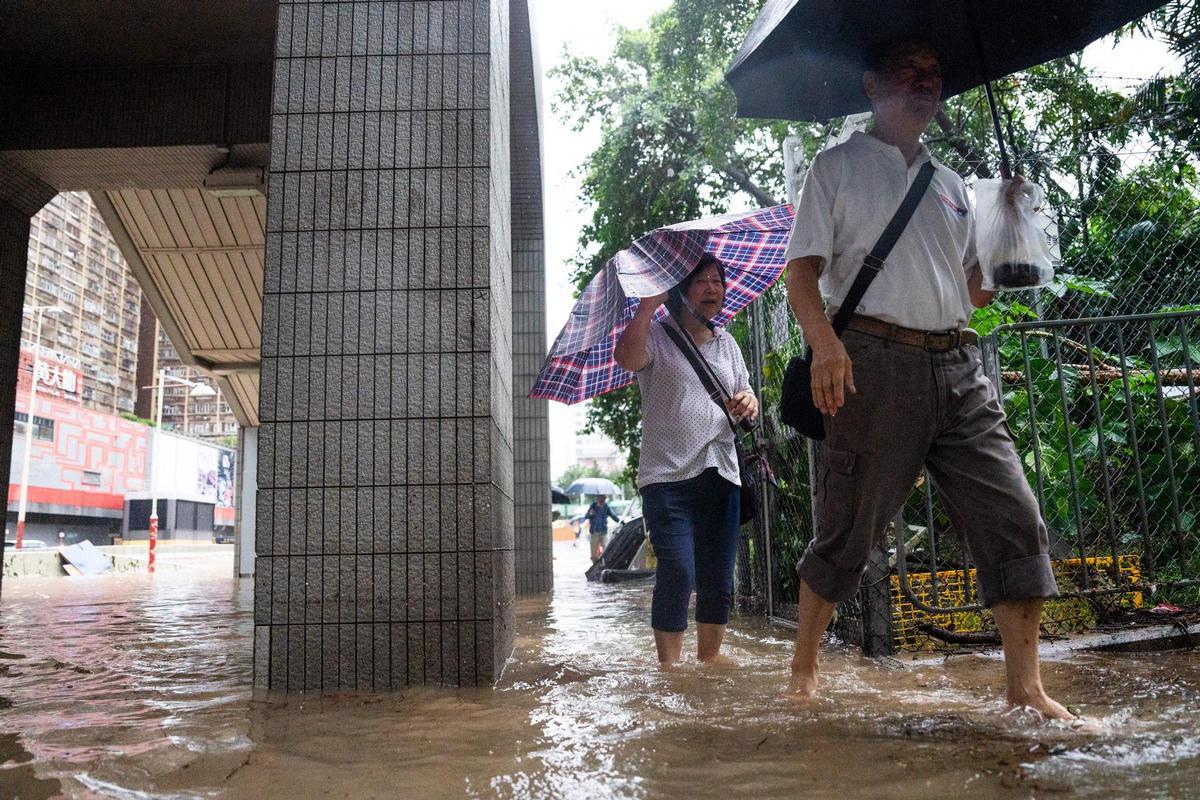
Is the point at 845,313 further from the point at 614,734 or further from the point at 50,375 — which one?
the point at 50,375

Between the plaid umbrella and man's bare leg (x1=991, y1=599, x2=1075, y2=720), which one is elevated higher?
the plaid umbrella

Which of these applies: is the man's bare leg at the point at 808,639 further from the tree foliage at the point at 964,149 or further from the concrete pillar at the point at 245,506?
the concrete pillar at the point at 245,506

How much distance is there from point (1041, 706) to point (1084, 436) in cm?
333

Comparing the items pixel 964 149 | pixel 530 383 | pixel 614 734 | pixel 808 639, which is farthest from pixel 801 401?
pixel 964 149

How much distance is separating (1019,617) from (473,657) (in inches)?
67.2

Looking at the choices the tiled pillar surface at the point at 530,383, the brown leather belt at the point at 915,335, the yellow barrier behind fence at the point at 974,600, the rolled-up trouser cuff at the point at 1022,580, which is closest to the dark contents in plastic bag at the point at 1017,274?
the brown leather belt at the point at 915,335

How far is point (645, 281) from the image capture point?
11.3 ft

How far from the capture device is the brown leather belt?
98.9 inches

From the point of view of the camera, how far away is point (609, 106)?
18.1m

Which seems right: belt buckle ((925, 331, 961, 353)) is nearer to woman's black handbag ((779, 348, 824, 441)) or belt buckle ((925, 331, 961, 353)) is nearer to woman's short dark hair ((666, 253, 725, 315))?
woman's black handbag ((779, 348, 824, 441))

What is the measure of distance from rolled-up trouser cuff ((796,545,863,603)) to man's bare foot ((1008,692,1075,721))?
19.2 inches

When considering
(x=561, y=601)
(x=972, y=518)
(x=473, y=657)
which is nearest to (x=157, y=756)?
(x=473, y=657)

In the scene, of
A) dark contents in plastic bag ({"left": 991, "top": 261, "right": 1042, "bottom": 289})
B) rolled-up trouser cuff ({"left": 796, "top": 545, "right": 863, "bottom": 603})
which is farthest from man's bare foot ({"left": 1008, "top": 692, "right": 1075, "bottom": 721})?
dark contents in plastic bag ({"left": 991, "top": 261, "right": 1042, "bottom": 289})

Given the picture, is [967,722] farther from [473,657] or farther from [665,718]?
[473,657]
